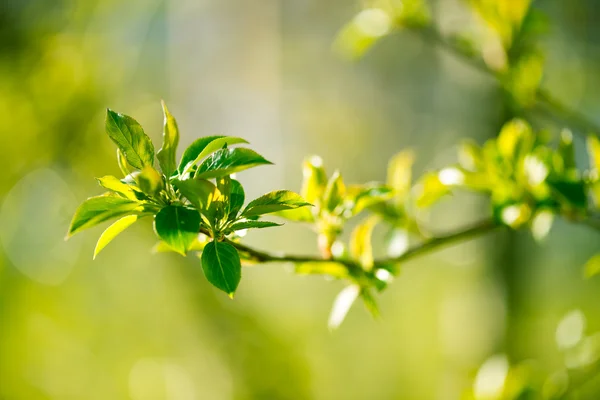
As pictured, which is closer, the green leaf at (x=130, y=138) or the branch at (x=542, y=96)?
the green leaf at (x=130, y=138)

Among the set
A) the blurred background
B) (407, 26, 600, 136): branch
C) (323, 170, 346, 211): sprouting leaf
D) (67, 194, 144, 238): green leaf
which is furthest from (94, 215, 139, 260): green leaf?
the blurred background

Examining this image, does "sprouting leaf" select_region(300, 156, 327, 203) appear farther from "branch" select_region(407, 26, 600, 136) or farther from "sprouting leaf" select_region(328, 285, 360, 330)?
"branch" select_region(407, 26, 600, 136)

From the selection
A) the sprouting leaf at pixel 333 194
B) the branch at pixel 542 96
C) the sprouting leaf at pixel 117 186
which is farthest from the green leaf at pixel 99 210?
the branch at pixel 542 96

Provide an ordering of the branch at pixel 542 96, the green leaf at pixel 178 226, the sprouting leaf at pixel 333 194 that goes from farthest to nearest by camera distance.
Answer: the branch at pixel 542 96
the sprouting leaf at pixel 333 194
the green leaf at pixel 178 226

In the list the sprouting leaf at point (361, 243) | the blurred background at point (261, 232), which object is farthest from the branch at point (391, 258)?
the blurred background at point (261, 232)

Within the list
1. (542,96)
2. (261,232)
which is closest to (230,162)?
(542,96)

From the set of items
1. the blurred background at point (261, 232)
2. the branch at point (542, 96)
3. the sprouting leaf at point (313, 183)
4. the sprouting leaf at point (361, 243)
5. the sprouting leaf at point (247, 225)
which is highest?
the blurred background at point (261, 232)

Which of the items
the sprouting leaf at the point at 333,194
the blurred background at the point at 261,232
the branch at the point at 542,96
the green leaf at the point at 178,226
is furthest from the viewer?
the blurred background at the point at 261,232

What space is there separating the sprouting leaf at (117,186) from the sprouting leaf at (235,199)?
5 cm

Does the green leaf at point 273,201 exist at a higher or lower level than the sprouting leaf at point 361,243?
lower

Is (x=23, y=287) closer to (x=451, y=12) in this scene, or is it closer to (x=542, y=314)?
(x=451, y=12)

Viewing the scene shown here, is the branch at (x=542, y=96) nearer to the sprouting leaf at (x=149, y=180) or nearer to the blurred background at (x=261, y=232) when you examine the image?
the blurred background at (x=261, y=232)

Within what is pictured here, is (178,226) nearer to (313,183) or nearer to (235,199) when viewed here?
(235,199)

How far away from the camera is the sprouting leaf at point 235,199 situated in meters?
0.28
